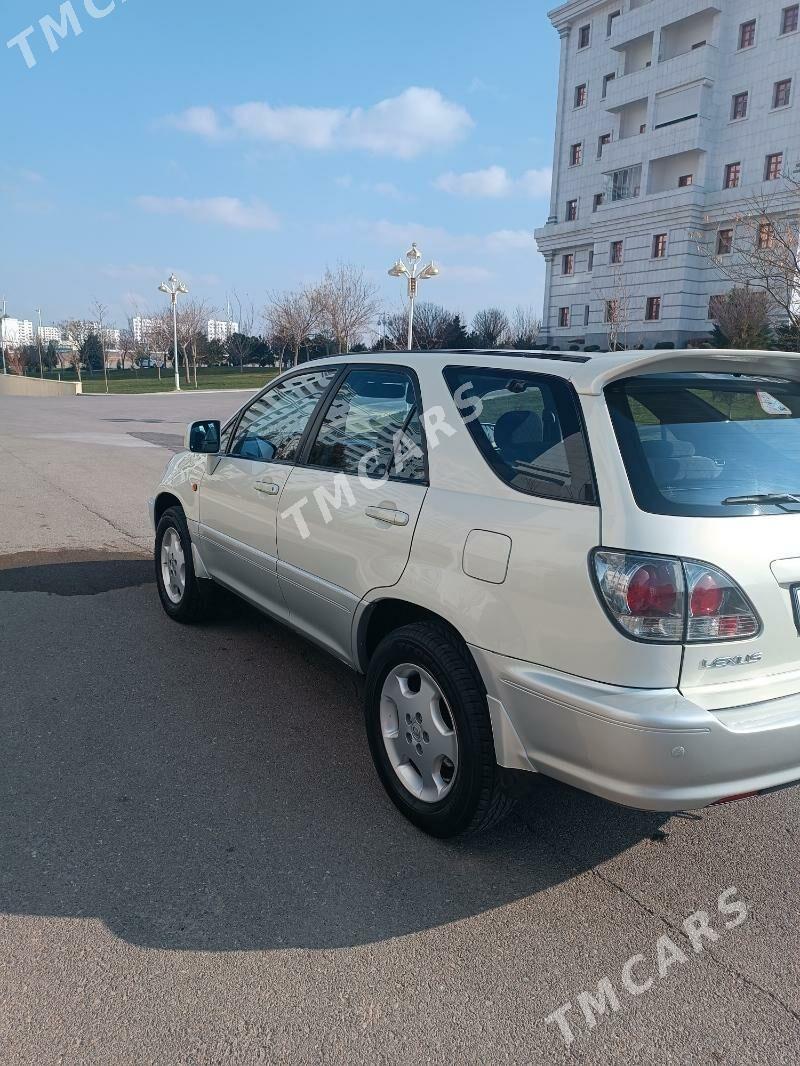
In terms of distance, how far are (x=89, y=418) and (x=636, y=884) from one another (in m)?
24.8

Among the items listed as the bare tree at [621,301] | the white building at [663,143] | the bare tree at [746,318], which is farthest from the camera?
the bare tree at [621,301]

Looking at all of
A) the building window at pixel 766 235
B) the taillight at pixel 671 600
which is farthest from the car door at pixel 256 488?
the building window at pixel 766 235

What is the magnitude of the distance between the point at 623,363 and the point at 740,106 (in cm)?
5038

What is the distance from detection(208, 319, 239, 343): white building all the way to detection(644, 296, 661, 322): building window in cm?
4690

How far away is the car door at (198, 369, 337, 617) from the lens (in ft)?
13.0

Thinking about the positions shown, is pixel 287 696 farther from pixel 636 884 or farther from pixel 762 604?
pixel 762 604

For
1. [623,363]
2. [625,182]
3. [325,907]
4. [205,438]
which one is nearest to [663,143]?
[625,182]

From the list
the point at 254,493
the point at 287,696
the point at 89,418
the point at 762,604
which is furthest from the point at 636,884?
the point at 89,418

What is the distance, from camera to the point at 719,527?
2.23 meters

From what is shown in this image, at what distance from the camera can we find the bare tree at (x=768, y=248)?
16422mm

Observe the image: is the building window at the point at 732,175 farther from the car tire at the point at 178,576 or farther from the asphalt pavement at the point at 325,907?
the asphalt pavement at the point at 325,907

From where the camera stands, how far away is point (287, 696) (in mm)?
4145

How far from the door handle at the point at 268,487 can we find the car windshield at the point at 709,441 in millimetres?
1950

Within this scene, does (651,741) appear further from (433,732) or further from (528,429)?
(528,429)
